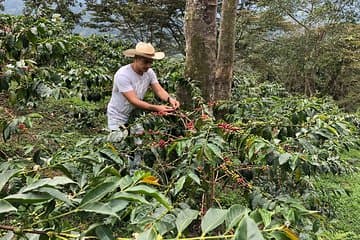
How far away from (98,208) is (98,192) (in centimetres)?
4

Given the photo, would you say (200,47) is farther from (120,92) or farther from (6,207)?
(6,207)

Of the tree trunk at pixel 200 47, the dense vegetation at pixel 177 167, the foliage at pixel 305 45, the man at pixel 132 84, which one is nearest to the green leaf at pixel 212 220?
the dense vegetation at pixel 177 167

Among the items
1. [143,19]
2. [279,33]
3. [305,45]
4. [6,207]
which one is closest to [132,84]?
[6,207]

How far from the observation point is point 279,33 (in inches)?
622

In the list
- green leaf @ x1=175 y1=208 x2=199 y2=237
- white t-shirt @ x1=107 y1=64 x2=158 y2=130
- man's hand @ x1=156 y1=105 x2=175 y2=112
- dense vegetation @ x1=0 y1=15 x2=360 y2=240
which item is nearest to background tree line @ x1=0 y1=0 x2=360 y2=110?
white t-shirt @ x1=107 y1=64 x2=158 y2=130

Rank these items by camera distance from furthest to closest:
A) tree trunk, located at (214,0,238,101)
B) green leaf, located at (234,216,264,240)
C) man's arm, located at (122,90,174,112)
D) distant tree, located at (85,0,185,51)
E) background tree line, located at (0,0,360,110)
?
distant tree, located at (85,0,185,51), background tree line, located at (0,0,360,110), tree trunk, located at (214,0,238,101), man's arm, located at (122,90,174,112), green leaf, located at (234,216,264,240)

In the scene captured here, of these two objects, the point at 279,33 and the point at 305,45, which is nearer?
the point at 305,45

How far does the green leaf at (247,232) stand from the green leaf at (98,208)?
240 mm

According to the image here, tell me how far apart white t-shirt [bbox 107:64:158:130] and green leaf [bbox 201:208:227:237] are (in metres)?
2.50

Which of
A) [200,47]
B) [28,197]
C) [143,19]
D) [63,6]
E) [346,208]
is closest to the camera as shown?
[28,197]

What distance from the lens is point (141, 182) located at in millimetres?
1021

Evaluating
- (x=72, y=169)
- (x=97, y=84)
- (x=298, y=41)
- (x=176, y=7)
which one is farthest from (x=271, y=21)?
(x=72, y=169)

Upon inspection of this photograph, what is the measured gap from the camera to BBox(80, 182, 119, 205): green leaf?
0.84 meters

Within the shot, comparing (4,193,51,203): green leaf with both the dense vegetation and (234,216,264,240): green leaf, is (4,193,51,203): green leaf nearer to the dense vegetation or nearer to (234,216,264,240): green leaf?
the dense vegetation
